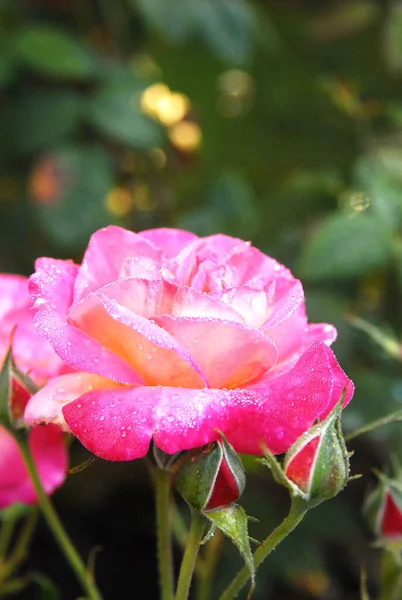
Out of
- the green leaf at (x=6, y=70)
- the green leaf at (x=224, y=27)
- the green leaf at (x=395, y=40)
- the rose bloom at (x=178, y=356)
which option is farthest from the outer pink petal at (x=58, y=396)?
the green leaf at (x=395, y=40)

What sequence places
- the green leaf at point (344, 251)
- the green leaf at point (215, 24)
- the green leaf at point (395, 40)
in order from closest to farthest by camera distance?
1. the green leaf at point (344, 251)
2. the green leaf at point (215, 24)
3. the green leaf at point (395, 40)

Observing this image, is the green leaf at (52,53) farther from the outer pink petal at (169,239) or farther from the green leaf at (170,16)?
the outer pink petal at (169,239)

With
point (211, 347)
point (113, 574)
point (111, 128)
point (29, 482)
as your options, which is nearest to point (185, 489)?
point (211, 347)

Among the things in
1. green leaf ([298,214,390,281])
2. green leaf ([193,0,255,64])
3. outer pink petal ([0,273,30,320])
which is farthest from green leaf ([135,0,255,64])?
outer pink petal ([0,273,30,320])

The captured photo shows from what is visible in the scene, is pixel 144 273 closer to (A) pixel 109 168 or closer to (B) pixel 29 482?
(B) pixel 29 482

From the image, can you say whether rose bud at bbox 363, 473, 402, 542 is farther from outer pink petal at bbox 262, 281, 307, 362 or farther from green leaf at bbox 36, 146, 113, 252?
green leaf at bbox 36, 146, 113, 252

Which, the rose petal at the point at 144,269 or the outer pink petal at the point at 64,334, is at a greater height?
the rose petal at the point at 144,269
